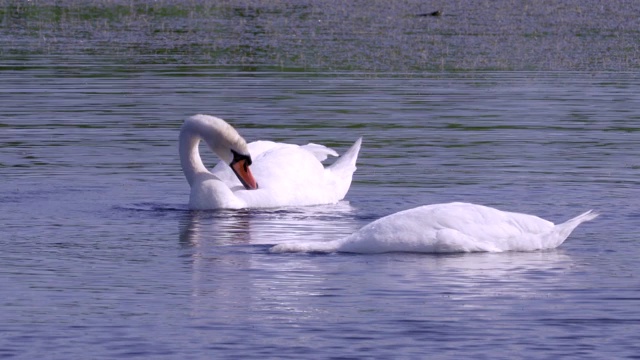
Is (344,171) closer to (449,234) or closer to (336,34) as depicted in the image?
(449,234)

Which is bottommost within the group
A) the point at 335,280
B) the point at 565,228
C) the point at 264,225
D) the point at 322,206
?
the point at 322,206

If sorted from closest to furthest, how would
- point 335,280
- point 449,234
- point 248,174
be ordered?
point 335,280 → point 449,234 → point 248,174

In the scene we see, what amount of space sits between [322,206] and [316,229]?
187cm

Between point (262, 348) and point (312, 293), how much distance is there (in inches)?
56.4

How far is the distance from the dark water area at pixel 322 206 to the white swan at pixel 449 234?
11 centimetres

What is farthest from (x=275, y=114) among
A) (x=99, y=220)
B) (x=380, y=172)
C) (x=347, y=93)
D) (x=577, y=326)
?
(x=577, y=326)

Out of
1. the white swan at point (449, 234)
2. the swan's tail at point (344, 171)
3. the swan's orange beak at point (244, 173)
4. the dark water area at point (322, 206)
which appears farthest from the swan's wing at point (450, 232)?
the swan's tail at point (344, 171)

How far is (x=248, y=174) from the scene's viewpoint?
1434 centimetres

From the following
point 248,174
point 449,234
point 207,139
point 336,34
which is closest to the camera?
point 449,234

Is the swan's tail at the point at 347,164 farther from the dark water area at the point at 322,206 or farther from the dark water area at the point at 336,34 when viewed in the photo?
the dark water area at the point at 336,34

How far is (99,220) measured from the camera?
12703 millimetres

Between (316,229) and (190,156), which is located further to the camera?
(190,156)

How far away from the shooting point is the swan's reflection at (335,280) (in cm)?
913

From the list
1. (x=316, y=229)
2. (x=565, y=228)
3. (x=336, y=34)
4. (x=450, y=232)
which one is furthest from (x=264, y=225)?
(x=336, y=34)
